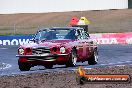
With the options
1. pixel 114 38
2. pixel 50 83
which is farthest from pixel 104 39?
pixel 50 83

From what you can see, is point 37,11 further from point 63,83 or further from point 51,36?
point 63,83

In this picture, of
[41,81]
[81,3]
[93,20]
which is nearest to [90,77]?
[41,81]

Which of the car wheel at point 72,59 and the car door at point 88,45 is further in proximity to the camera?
the car door at point 88,45

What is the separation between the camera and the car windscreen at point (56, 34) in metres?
19.4

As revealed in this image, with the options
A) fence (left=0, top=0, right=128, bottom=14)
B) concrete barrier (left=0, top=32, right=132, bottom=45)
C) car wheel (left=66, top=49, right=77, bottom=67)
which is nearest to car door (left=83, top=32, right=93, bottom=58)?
car wheel (left=66, top=49, right=77, bottom=67)

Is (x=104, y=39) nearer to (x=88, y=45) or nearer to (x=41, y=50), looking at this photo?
(x=88, y=45)

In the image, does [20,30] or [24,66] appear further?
[20,30]

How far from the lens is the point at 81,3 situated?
68688 mm

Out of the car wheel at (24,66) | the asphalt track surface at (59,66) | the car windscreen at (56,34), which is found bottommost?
the asphalt track surface at (59,66)

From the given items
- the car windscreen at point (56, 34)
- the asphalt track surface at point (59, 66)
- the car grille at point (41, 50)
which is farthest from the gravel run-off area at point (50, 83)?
the car windscreen at point (56, 34)

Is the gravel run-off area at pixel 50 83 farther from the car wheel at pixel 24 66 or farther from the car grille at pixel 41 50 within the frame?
the car wheel at pixel 24 66

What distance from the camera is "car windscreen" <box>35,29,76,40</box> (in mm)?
19433

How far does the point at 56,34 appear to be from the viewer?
1962cm

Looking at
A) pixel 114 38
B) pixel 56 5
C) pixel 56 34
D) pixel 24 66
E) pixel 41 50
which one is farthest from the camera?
pixel 56 5
